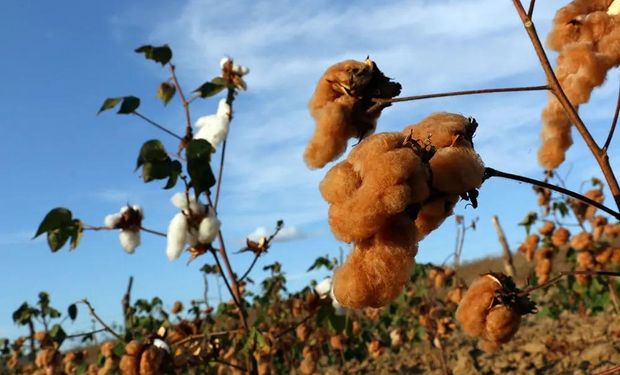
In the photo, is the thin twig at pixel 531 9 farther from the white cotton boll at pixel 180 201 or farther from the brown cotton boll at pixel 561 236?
the brown cotton boll at pixel 561 236

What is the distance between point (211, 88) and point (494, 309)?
1816mm

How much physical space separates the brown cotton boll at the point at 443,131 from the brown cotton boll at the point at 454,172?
0.13 feet

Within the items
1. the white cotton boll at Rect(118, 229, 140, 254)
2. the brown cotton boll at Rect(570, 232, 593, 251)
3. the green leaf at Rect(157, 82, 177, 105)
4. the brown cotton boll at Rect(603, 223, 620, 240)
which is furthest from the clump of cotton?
the brown cotton boll at Rect(603, 223, 620, 240)

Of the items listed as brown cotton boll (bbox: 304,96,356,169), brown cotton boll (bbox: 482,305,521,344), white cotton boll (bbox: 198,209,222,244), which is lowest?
brown cotton boll (bbox: 482,305,521,344)

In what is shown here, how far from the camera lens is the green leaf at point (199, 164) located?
2.42 meters

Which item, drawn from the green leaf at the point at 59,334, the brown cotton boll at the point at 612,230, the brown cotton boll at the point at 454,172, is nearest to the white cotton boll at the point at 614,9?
the brown cotton boll at the point at 454,172

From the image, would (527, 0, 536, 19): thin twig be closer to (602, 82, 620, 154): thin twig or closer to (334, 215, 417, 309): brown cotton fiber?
(602, 82, 620, 154): thin twig

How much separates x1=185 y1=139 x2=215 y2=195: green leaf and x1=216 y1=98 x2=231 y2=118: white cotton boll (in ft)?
1.60

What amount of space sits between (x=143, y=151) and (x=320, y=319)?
115cm

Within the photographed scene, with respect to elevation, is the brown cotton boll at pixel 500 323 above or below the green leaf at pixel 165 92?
below

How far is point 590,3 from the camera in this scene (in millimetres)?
1746

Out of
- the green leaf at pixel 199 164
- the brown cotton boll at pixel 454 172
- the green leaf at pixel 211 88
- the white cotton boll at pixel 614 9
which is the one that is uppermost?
the green leaf at pixel 211 88

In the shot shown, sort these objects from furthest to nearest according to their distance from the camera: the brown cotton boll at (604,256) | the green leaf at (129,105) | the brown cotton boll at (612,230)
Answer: the brown cotton boll at (612,230) → the brown cotton boll at (604,256) → the green leaf at (129,105)

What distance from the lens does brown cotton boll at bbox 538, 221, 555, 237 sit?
5.91m
